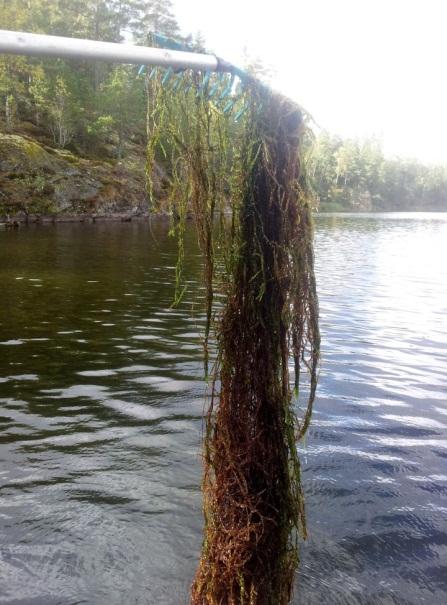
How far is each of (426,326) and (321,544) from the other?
1137 cm

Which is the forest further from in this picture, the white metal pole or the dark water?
the white metal pole

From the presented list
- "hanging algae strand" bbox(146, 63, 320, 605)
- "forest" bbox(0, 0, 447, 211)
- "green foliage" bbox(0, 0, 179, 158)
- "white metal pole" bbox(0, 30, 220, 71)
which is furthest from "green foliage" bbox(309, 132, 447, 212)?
"white metal pole" bbox(0, 30, 220, 71)

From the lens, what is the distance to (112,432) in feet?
24.5

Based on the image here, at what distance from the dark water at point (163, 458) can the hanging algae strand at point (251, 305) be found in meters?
1.54

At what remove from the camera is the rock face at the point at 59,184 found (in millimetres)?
46812

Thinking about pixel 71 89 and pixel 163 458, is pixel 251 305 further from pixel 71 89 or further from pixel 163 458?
pixel 71 89

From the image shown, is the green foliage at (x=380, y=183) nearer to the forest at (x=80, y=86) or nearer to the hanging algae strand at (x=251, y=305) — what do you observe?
the forest at (x=80, y=86)

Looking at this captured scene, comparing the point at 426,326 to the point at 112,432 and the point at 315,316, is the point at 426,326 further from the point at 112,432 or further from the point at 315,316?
the point at 315,316

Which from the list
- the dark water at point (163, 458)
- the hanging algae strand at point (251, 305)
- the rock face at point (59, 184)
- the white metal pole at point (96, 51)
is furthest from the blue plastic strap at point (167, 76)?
the rock face at point (59, 184)

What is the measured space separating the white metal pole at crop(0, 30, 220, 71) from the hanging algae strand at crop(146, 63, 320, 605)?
262 mm

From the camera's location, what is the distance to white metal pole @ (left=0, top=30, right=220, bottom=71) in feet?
7.45

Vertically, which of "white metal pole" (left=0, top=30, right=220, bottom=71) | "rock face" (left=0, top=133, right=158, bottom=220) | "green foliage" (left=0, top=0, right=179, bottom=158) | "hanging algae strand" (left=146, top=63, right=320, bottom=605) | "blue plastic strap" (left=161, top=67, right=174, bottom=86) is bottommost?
"hanging algae strand" (left=146, top=63, right=320, bottom=605)

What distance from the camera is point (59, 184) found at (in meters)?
50.9

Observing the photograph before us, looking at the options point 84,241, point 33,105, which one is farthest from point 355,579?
point 33,105
